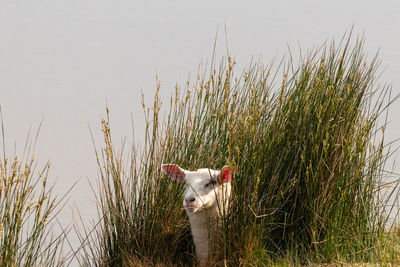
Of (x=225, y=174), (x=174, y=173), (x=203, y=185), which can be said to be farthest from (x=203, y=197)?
(x=174, y=173)

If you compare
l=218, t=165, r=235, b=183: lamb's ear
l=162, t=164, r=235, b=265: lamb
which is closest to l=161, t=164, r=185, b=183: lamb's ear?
l=162, t=164, r=235, b=265: lamb

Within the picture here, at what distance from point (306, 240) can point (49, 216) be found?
6.39 ft

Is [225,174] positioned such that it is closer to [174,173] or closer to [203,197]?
[203,197]

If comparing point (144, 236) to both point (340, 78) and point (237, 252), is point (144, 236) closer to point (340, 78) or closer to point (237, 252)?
point (237, 252)

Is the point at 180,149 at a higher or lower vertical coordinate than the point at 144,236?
higher

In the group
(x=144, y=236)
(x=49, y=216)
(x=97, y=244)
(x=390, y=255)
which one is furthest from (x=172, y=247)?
(x=390, y=255)

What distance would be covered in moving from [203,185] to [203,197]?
0.09m

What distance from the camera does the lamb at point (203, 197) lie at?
387cm

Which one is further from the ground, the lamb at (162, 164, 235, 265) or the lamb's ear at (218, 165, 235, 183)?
the lamb's ear at (218, 165, 235, 183)

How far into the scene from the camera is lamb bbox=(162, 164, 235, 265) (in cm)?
387

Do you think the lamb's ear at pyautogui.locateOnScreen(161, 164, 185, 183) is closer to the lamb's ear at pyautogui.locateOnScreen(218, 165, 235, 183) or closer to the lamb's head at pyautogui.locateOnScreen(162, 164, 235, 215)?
the lamb's head at pyautogui.locateOnScreen(162, 164, 235, 215)

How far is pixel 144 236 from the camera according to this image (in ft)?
14.6

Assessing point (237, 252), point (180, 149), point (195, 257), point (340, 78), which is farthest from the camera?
point (340, 78)

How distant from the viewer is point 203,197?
396 cm
